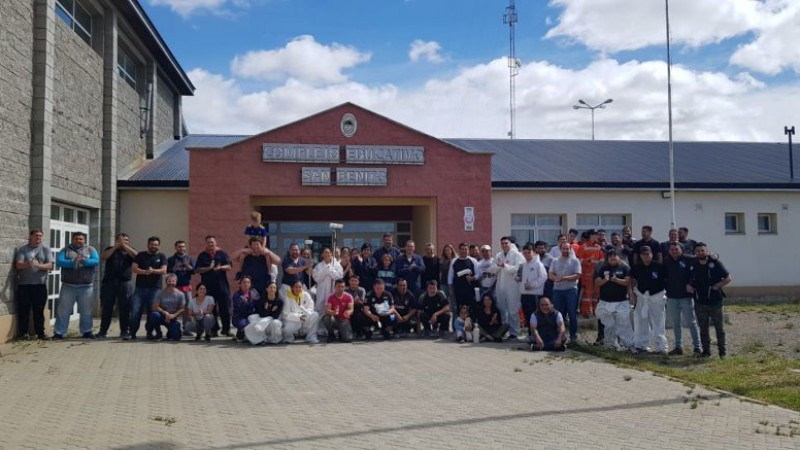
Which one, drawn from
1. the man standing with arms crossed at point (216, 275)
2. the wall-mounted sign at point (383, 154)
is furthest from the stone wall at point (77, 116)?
the wall-mounted sign at point (383, 154)

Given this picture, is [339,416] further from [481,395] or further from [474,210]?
[474,210]

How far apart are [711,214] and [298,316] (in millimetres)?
14914

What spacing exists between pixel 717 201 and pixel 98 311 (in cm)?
1831

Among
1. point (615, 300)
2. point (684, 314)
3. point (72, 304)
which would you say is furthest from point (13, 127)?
point (684, 314)

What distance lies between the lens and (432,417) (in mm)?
6887

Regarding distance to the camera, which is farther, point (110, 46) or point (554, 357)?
point (110, 46)

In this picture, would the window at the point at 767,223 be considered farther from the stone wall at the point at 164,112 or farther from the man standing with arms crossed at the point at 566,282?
the stone wall at the point at 164,112

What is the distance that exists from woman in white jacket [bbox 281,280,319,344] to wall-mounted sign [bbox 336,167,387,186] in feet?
19.7

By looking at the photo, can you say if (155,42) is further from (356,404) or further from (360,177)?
(356,404)

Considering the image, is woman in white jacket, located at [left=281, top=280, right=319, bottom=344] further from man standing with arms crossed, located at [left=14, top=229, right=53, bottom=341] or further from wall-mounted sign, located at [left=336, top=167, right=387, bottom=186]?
A: wall-mounted sign, located at [left=336, top=167, right=387, bottom=186]

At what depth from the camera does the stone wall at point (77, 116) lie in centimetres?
1454

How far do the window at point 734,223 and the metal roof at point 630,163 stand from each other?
1.04 metres

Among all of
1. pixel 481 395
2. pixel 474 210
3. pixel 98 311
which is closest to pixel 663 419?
pixel 481 395

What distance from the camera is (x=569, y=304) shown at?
485 inches
